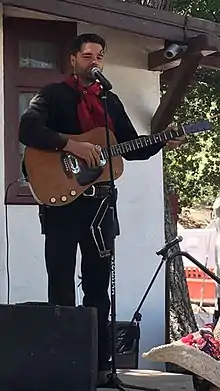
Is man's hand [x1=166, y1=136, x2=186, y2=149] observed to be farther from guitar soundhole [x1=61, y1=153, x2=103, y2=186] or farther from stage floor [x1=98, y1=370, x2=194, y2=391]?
stage floor [x1=98, y1=370, x2=194, y2=391]

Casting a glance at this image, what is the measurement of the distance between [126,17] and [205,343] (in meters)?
2.23

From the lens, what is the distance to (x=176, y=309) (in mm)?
6984

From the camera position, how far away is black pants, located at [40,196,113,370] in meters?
3.91

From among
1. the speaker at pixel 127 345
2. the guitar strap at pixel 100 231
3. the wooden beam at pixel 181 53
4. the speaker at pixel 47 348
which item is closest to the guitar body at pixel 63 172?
the guitar strap at pixel 100 231

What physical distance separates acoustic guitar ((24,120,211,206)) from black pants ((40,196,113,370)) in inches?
2.3

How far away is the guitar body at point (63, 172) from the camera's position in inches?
155

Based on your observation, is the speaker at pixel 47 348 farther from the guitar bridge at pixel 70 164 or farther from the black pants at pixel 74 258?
the guitar bridge at pixel 70 164

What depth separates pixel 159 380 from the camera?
15.8 feet

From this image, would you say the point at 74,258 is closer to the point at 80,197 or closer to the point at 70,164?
the point at 80,197

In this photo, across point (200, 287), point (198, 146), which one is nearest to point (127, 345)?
point (198, 146)

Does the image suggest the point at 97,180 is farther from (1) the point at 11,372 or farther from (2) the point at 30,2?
(2) the point at 30,2

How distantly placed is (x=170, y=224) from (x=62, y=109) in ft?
10.1

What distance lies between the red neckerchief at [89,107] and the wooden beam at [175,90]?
4.59 ft

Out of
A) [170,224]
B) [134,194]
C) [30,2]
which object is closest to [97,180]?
[30,2]
